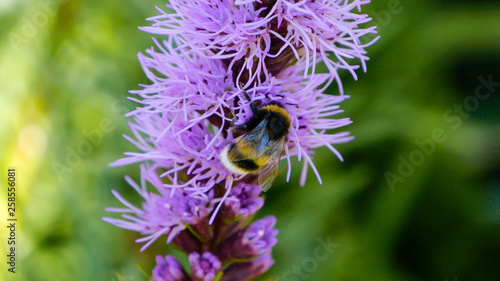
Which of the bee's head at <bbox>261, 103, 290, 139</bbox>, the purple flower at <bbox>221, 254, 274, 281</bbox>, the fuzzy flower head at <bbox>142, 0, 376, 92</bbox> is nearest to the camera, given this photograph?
the fuzzy flower head at <bbox>142, 0, 376, 92</bbox>

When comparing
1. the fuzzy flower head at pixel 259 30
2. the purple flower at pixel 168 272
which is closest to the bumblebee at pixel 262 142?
the fuzzy flower head at pixel 259 30

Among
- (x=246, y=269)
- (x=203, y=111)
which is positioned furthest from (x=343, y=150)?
(x=203, y=111)

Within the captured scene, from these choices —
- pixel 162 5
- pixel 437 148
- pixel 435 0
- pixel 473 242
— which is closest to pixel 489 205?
pixel 473 242

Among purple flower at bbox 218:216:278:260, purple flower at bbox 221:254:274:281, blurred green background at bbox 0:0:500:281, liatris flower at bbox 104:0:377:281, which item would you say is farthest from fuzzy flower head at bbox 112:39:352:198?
blurred green background at bbox 0:0:500:281

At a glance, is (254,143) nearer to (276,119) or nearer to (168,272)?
(276,119)

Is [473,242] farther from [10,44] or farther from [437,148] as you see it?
[10,44]

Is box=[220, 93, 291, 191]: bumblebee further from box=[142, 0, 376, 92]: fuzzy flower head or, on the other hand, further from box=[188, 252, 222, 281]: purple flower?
box=[188, 252, 222, 281]: purple flower
